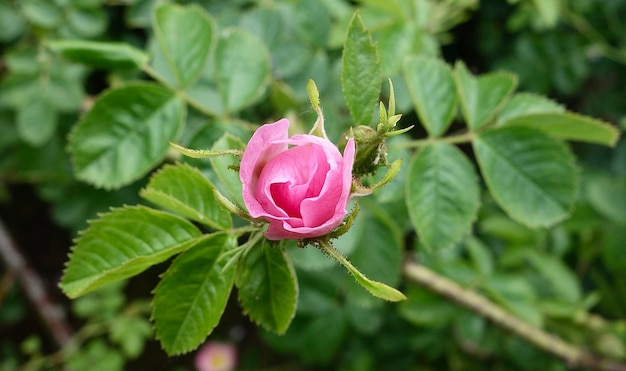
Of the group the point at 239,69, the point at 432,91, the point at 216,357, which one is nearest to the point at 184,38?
the point at 239,69

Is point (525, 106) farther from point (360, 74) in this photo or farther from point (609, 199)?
point (609, 199)

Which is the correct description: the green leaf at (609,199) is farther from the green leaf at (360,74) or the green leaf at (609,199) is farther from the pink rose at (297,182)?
the pink rose at (297,182)

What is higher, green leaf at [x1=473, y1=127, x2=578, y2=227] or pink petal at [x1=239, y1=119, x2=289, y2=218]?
pink petal at [x1=239, y1=119, x2=289, y2=218]

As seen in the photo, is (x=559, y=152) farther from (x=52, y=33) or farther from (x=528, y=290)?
(x=52, y=33)

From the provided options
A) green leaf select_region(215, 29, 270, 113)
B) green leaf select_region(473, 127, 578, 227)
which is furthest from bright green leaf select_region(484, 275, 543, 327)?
green leaf select_region(215, 29, 270, 113)

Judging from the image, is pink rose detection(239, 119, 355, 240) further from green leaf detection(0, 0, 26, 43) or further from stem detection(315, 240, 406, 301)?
green leaf detection(0, 0, 26, 43)

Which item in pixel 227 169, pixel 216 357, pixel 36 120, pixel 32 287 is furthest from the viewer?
pixel 216 357

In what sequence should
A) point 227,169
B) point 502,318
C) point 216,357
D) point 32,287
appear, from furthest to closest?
point 216,357, point 32,287, point 502,318, point 227,169
